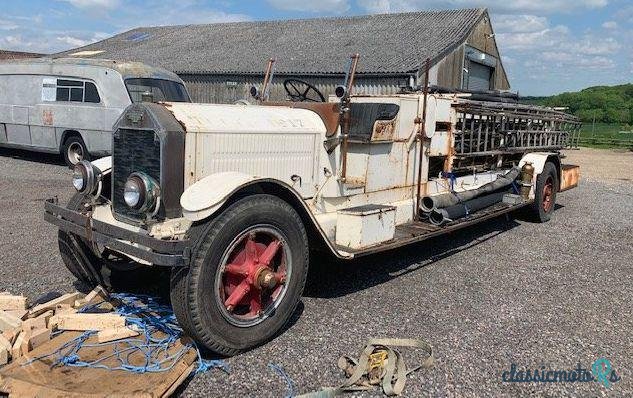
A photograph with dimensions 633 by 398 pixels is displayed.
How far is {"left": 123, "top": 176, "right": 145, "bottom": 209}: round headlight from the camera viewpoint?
3.48 metres

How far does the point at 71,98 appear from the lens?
11539 mm

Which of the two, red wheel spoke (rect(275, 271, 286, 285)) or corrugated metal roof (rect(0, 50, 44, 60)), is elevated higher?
corrugated metal roof (rect(0, 50, 44, 60))

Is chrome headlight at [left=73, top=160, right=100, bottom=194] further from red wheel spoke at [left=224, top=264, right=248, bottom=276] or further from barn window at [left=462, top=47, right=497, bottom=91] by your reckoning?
barn window at [left=462, top=47, right=497, bottom=91]

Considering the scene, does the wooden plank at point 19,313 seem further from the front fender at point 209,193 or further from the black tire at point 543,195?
the black tire at point 543,195

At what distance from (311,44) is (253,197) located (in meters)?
21.5

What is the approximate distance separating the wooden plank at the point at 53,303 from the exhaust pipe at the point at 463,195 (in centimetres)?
337

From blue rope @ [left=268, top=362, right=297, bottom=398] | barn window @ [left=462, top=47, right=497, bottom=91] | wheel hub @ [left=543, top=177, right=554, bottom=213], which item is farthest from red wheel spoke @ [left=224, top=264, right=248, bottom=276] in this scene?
barn window @ [left=462, top=47, right=497, bottom=91]

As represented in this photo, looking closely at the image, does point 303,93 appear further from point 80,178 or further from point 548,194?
point 548,194

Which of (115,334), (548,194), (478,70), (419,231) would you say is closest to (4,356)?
(115,334)

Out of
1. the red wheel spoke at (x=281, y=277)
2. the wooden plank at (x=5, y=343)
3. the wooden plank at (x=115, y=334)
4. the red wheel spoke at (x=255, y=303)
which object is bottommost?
the wooden plank at (x=115, y=334)

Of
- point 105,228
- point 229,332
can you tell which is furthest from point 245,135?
point 229,332

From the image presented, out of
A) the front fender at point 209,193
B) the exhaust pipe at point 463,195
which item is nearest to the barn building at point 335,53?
the exhaust pipe at point 463,195

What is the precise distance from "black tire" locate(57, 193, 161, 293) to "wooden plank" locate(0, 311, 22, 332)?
770mm

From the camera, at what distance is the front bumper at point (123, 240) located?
10.2ft
